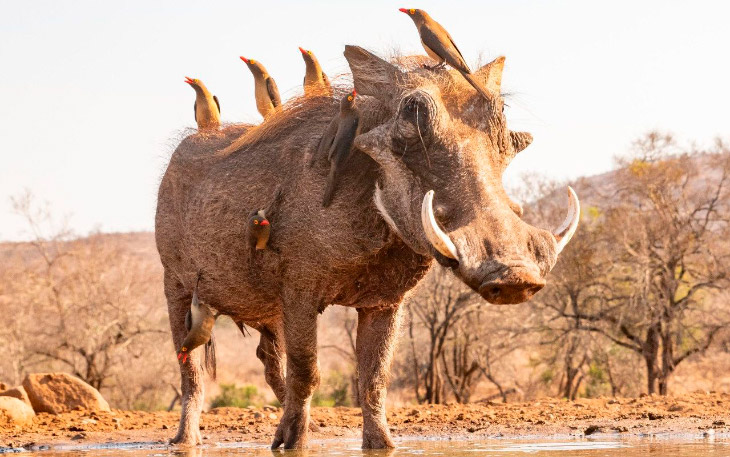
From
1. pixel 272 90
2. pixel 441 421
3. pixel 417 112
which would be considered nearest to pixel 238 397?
pixel 272 90

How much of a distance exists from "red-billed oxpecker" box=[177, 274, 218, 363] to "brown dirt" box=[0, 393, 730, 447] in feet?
3.41

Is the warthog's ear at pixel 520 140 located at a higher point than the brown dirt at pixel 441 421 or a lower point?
higher

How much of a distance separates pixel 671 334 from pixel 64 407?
16988 millimetres

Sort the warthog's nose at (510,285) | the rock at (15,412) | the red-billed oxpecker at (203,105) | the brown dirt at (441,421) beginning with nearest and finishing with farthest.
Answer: the warthog's nose at (510,285), the brown dirt at (441,421), the rock at (15,412), the red-billed oxpecker at (203,105)

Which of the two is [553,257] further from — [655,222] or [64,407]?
[655,222]

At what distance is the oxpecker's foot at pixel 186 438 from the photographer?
9.08 m

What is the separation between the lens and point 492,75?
7.10 metres

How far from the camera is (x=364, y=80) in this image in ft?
23.9

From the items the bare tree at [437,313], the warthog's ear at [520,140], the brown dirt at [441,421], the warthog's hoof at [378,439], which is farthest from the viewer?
the bare tree at [437,313]

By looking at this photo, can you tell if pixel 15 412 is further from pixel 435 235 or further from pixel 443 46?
pixel 435 235

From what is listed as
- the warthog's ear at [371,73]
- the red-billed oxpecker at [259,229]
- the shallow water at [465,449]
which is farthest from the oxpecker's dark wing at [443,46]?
the shallow water at [465,449]

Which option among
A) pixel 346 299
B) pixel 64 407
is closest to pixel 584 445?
pixel 346 299

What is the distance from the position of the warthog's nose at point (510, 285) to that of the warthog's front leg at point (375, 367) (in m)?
2.19

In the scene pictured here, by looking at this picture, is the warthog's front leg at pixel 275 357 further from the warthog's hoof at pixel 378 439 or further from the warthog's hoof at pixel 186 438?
the warthog's hoof at pixel 378 439
